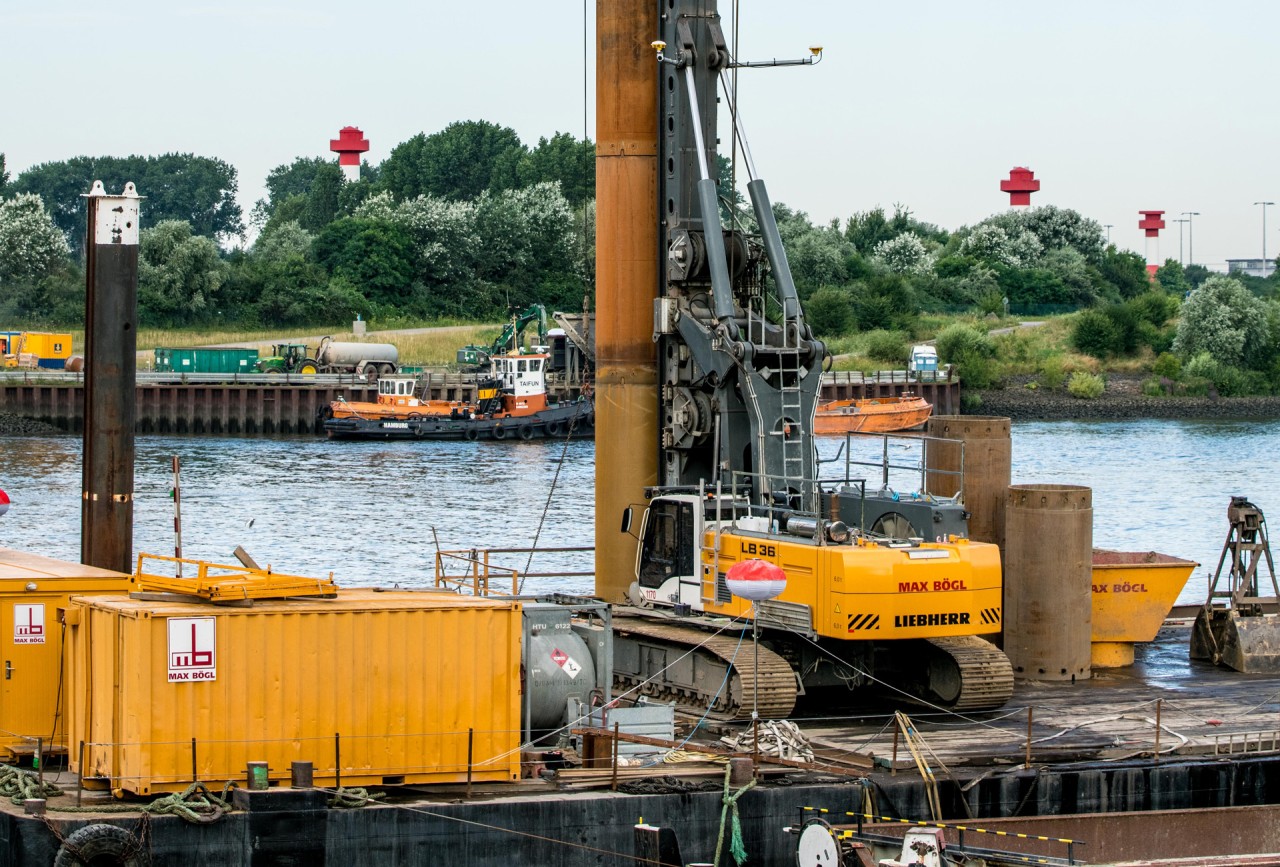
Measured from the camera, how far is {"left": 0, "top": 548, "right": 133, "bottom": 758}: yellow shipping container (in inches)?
776

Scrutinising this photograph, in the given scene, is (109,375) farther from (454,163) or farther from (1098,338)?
(454,163)

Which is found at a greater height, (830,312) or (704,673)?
(830,312)

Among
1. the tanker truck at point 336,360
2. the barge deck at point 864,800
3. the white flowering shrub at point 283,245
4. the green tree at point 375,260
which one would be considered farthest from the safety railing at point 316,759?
the white flowering shrub at point 283,245

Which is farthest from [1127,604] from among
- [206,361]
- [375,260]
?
[375,260]

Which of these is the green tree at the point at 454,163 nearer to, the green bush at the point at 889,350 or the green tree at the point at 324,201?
the green tree at the point at 324,201

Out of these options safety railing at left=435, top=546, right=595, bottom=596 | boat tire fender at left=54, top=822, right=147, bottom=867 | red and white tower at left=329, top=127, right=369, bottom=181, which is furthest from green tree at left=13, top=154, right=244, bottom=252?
boat tire fender at left=54, top=822, right=147, bottom=867

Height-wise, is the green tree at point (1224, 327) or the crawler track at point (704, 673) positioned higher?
the green tree at point (1224, 327)

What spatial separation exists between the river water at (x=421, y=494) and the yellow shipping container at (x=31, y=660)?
57.8 ft

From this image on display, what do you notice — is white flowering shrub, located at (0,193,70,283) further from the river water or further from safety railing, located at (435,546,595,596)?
safety railing, located at (435,546,595,596)

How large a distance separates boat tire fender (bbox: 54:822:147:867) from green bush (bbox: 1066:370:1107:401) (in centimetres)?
10476

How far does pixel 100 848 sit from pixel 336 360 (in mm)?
92242

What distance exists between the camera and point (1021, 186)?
571ft

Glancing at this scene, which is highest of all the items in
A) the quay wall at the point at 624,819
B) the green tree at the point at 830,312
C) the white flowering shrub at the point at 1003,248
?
the white flowering shrub at the point at 1003,248

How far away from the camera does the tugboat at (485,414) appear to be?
94.3 meters
